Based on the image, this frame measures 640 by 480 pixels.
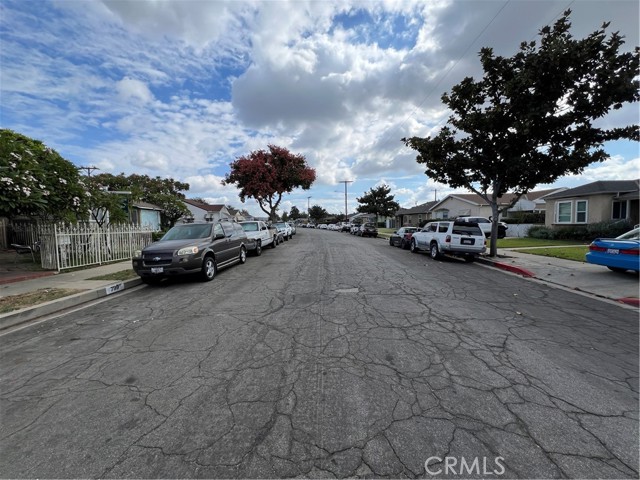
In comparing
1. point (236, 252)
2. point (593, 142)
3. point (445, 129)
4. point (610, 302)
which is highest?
point (445, 129)

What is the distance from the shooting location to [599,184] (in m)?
22.0

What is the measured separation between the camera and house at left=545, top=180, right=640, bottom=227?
20422mm

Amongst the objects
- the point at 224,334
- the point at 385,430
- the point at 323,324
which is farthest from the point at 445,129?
the point at 385,430

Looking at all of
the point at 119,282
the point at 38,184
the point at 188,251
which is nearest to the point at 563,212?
the point at 188,251

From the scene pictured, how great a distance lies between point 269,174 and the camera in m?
33.3

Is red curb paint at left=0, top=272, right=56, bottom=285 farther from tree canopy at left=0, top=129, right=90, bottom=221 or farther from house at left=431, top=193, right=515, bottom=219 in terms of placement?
house at left=431, top=193, right=515, bottom=219

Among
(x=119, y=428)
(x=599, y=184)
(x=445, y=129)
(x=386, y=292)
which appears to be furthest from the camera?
(x=599, y=184)

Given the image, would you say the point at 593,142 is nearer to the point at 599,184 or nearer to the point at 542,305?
the point at 542,305

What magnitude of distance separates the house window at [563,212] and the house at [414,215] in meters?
21.1

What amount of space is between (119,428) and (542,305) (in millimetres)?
7377

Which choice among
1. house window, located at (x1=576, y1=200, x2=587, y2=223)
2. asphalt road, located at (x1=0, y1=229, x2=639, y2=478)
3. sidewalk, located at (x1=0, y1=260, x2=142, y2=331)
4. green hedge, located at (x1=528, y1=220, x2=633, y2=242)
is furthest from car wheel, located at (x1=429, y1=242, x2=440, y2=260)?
house window, located at (x1=576, y1=200, x2=587, y2=223)

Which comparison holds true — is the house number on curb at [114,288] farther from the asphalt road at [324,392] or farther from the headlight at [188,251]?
the asphalt road at [324,392]

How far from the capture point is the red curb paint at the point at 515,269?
10172 mm

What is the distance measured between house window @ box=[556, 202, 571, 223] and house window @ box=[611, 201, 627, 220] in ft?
7.86
